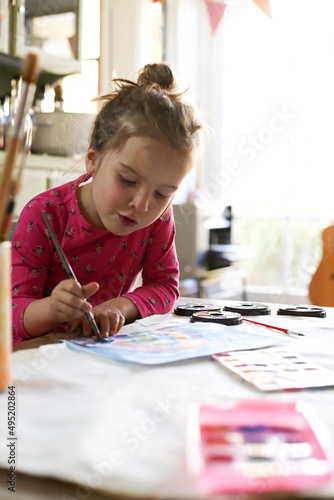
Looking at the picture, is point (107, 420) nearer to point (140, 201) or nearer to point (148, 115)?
point (140, 201)

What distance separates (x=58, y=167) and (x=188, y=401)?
2437mm

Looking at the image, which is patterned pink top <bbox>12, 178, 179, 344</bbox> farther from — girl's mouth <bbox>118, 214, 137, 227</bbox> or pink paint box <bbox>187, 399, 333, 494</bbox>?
pink paint box <bbox>187, 399, 333, 494</bbox>

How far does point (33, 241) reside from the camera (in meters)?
1.01

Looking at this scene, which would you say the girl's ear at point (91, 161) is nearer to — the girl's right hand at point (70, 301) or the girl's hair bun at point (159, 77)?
the girl's hair bun at point (159, 77)

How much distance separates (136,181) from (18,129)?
53 centimetres

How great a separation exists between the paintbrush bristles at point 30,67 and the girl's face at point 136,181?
499 mm

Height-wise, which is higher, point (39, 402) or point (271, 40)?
point (271, 40)

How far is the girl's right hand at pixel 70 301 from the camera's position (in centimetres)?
73

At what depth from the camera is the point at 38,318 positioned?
0.85 meters

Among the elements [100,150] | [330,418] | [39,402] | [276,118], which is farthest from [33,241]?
[276,118]

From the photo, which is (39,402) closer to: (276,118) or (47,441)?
(47,441)

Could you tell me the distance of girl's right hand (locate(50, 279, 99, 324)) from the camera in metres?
0.73

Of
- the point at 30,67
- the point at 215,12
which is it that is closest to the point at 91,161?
the point at 30,67

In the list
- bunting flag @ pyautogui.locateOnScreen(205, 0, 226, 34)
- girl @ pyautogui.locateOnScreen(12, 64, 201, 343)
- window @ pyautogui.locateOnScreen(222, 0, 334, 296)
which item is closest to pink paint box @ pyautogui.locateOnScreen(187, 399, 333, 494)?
girl @ pyautogui.locateOnScreen(12, 64, 201, 343)
